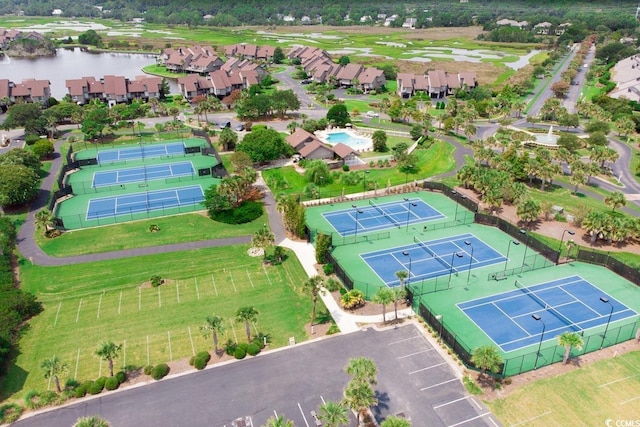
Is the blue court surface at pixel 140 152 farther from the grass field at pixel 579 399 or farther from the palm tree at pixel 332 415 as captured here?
the grass field at pixel 579 399

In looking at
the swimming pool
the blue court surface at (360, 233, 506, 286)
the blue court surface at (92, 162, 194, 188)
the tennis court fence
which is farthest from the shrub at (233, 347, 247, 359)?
the swimming pool

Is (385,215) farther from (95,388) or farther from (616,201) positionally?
(95,388)

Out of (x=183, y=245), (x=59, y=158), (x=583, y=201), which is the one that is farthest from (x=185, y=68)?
(x=583, y=201)

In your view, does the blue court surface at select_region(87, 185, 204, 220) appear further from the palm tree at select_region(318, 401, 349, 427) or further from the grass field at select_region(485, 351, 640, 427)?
the grass field at select_region(485, 351, 640, 427)

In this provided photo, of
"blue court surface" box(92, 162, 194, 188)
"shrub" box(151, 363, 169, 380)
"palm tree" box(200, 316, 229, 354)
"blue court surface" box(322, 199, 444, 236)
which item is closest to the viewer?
"shrub" box(151, 363, 169, 380)

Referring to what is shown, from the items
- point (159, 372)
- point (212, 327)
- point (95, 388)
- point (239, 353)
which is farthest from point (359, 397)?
point (95, 388)

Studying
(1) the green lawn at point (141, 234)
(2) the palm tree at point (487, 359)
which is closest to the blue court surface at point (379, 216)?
(1) the green lawn at point (141, 234)
